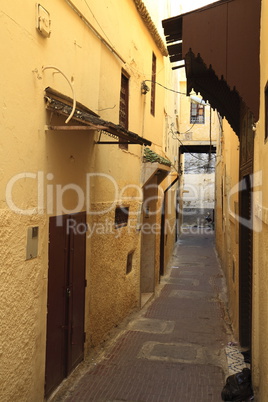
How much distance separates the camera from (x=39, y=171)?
511cm

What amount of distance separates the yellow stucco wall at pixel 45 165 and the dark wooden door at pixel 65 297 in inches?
9.4

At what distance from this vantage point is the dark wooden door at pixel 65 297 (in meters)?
5.70

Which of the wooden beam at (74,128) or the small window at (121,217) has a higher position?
the wooden beam at (74,128)

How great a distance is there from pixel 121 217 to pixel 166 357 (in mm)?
3131

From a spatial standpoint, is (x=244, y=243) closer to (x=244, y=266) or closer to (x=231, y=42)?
(x=244, y=266)

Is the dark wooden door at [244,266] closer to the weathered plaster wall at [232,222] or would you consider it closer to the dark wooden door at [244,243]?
the dark wooden door at [244,243]

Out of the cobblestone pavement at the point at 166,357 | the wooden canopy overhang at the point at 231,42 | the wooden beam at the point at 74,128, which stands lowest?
the cobblestone pavement at the point at 166,357

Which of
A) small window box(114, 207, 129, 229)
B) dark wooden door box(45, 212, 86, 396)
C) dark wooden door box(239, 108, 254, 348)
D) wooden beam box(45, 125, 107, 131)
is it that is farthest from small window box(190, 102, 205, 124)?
wooden beam box(45, 125, 107, 131)

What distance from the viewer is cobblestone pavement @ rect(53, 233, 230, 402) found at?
6.09m

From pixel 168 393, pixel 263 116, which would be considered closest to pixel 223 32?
pixel 263 116

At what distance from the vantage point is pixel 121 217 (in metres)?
9.21

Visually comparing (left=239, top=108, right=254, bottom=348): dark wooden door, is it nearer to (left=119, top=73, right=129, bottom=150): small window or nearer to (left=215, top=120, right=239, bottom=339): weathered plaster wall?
(left=215, top=120, right=239, bottom=339): weathered plaster wall

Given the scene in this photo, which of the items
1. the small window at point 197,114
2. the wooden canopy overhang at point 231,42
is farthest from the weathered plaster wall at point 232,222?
the small window at point 197,114

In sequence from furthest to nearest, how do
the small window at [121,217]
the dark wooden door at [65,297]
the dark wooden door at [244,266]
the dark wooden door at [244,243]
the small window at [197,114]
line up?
the small window at [197,114] < the small window at [121,217] < the dark wooden door at [244,266] < the dark wooden door at [244,243] < the dark wooden door at [65,297]
